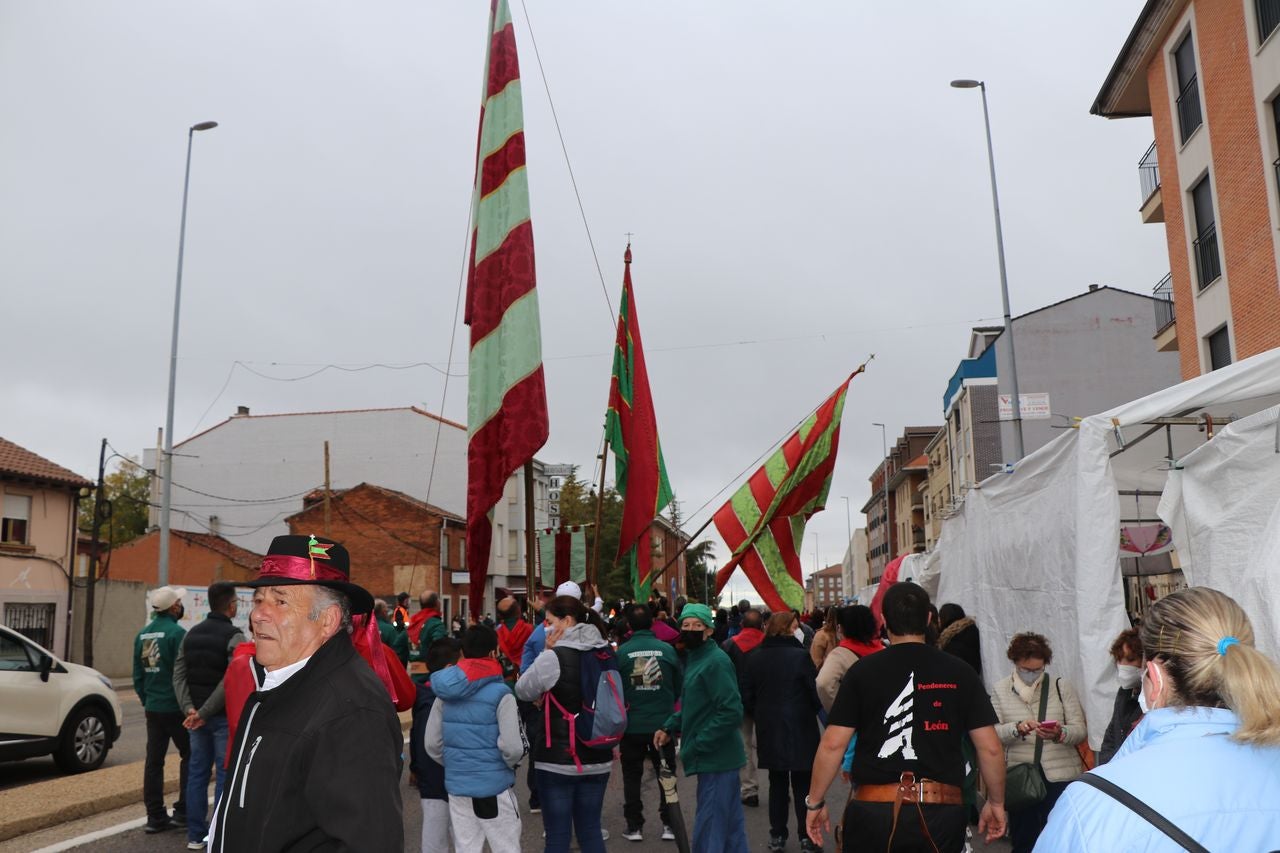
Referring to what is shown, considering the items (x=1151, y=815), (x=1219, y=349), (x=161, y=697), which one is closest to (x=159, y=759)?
(x=161, y=697)

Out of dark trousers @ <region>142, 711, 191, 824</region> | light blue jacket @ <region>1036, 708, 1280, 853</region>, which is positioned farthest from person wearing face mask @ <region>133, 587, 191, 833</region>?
light blue jacket @ <region>1036, 708, 1280, 853</region>

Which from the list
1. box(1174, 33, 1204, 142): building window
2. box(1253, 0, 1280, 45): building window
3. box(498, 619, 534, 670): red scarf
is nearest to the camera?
box(498, 619, 534, 670): red scarf

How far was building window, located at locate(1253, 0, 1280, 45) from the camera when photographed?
1714 cm

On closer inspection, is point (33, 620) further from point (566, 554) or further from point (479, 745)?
point (479, 745)

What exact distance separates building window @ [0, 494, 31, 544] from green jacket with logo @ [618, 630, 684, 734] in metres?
26.2

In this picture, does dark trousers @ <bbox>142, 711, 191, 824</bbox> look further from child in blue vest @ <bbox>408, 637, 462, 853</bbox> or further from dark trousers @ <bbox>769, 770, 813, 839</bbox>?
dark trousers @ <bbox>769, 770, 813, 839</bbox>

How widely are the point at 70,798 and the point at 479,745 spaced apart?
5.07 m

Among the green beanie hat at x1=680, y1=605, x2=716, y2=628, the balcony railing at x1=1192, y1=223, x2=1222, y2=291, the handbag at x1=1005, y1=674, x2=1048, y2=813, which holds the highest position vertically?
the balcony railing at x1=1192, y1=223, x2=1222, y2=291

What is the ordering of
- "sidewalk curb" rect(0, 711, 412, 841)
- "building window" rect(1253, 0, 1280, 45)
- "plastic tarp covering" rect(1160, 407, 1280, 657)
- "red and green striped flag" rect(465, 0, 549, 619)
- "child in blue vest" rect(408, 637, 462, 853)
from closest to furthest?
"plastic tarp covering" rect(1160, 407, 1280, 657), "child in blue vest" rect(408, 637, 462, 853), "red and green striped flag" rect(465, 0, 549, 619), "sidewalk curb" rect(0, 711, 412, 841), "building window" rect(1253, 0, 1280, 45)

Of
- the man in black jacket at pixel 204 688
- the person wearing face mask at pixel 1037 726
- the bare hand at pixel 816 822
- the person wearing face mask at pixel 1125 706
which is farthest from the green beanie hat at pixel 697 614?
the man in black jacket at pixel 204 688

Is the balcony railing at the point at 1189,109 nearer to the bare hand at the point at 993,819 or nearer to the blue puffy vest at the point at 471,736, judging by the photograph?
the bare hand at the point at 993,819

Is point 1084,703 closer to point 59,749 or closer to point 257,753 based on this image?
point 257,753

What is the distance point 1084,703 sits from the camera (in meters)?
6.88

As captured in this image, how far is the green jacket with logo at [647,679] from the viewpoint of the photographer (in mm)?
7996
